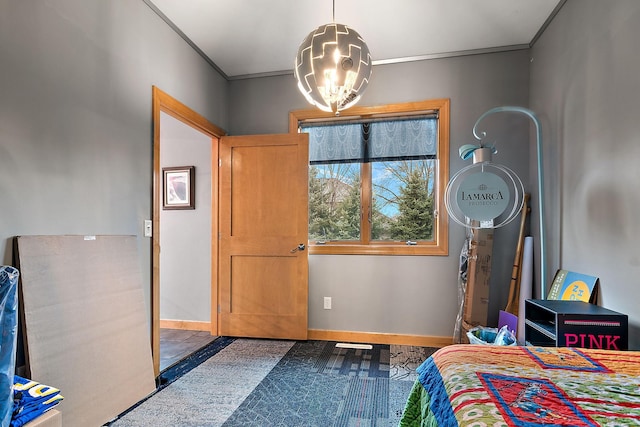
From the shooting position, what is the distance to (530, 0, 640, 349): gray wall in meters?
1.72

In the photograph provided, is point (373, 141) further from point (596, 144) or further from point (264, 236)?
point (596, 144)

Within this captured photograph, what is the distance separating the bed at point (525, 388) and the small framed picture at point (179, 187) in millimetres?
3307

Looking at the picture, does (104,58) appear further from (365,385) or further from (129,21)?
(365,385)

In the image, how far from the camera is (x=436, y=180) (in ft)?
10.8

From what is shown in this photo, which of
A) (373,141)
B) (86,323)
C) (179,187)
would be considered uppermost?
(373,141)

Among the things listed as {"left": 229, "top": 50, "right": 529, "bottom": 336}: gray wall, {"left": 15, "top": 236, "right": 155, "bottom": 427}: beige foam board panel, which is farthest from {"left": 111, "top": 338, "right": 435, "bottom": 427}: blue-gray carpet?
{"left": 229, "top": 50, "right": 529, "bottom": 336}: gray wall

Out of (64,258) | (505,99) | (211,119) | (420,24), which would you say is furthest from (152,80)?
(505,99)

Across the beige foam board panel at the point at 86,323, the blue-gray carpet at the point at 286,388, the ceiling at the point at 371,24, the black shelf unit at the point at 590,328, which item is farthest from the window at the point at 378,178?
the beige foam board panel at the point at 86,323

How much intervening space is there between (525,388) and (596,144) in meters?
1.79

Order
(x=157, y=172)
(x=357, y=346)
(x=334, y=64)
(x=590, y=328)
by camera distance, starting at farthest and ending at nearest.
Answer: (x=357, y=346)
(x=157, y=172)
(x=590, y=328)
(x=334, y=64)

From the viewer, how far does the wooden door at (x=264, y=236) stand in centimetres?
332

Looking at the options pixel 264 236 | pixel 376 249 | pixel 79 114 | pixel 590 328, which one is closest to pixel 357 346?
pixel 376 249

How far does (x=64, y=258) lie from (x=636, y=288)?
2982mm

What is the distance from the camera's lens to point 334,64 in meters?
1.51
